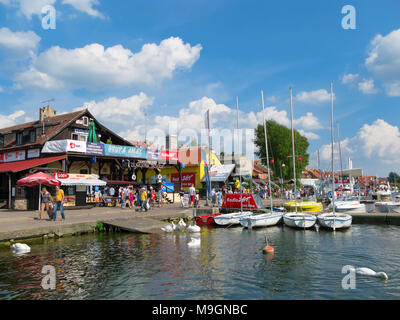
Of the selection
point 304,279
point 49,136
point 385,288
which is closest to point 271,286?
point 304,279

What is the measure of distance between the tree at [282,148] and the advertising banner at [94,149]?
34.9 meters

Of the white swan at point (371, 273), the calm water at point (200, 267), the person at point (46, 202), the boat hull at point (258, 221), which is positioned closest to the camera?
the calm water at point (200, 267)

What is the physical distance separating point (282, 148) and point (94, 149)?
39.7 m

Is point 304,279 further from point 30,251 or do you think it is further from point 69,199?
point 69,199

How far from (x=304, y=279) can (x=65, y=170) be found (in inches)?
908

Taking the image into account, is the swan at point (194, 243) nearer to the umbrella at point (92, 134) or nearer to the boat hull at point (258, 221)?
the boat hull at point (258, 221)

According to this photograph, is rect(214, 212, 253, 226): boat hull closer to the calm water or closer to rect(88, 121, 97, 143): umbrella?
the calm water

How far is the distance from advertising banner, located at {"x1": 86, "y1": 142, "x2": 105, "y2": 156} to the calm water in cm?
1311

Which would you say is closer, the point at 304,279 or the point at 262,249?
the point at 304,279

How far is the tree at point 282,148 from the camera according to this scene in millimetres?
60031

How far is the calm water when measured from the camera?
28.9ft

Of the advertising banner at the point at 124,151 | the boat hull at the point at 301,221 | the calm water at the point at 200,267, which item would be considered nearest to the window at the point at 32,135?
the advertising banner at the point at 124,151

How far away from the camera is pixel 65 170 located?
2738 centimetres
